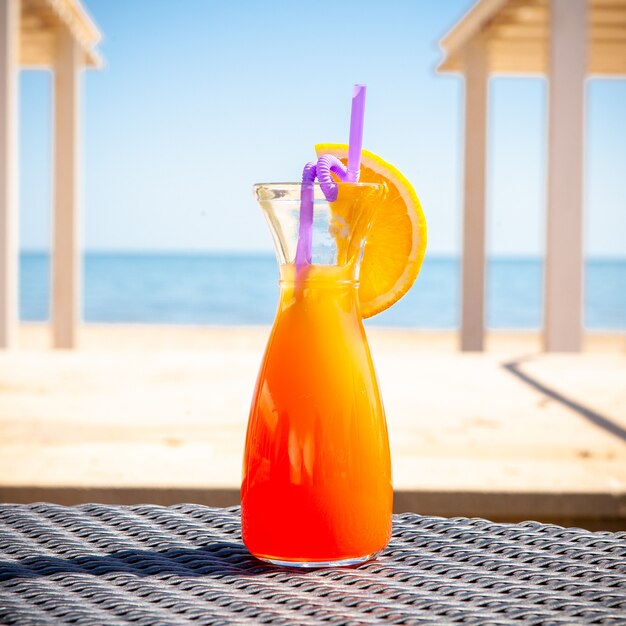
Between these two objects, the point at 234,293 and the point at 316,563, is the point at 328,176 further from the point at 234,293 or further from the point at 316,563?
the point at 234,293

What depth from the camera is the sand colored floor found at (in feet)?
6.21

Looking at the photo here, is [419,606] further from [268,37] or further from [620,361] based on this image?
[268,37]

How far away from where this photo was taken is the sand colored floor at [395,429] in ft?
6.21

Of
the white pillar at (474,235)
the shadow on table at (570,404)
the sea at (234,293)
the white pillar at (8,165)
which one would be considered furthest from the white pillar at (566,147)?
the sea at (234,293)

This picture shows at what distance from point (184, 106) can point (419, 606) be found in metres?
40.5

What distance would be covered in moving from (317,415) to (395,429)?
2004 millimetres

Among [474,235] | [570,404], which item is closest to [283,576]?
[570,404]

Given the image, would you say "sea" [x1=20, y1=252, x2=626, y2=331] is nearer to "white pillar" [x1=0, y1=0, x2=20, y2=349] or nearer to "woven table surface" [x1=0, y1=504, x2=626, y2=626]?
"white pillar" [x1=0, y1=0, x2=20, y2=349]

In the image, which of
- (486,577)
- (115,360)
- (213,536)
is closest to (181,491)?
(213,536)

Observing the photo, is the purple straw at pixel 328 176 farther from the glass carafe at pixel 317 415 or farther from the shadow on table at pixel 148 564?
A: the shadow on table at pixel 148 564

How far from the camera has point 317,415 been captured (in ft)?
2.27

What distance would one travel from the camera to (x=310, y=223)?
0.67m

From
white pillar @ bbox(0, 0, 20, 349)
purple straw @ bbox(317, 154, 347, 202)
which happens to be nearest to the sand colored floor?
white pillar @ bbox(0, 0, 20, 349)

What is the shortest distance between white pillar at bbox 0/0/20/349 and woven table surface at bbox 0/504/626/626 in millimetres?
3828
